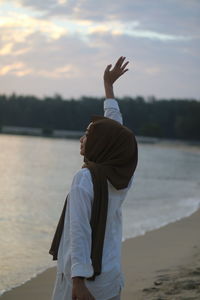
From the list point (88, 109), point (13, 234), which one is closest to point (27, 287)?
point (13, 234)

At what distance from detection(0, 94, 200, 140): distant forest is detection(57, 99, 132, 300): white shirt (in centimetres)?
10805

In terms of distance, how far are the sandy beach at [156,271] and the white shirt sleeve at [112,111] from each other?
249cm

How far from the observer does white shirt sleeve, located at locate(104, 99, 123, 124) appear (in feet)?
9.18

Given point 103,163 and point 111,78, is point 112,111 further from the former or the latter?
point 103,163

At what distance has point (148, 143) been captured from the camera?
106 meters

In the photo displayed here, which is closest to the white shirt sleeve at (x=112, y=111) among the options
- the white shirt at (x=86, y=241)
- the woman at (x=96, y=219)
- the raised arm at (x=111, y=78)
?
the raised arm at (x=111, y=78)

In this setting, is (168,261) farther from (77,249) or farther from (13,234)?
(77,249)

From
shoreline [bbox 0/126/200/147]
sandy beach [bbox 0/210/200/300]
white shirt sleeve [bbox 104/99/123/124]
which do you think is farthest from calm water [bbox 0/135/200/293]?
shoreline [bbox 0/126/200/147]

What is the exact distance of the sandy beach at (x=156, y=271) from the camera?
5109mm

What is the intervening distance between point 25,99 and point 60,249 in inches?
5033

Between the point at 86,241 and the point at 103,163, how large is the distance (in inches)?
13.9

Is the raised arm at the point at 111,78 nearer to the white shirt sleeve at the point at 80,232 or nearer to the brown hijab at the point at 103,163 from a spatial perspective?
the brown hijab at the point at 103,163

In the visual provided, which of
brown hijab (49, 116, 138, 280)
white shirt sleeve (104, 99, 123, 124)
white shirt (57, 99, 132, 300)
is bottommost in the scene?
white shirt (57, 99, 132, 300)

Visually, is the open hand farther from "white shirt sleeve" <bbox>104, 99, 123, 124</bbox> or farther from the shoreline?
the shoreline
